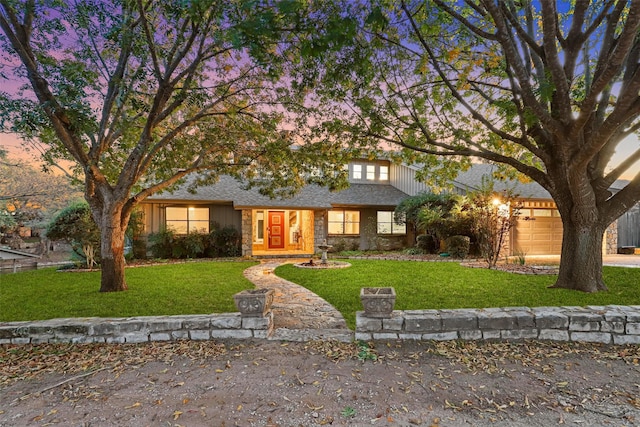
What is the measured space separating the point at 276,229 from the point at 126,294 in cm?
1166

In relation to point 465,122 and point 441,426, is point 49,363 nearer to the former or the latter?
point 441,426

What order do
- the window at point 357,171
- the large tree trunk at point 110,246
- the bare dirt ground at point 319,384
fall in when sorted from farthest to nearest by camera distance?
the window at point 357,171 < the large tree trunk at point 110,246 < the bare dirt ground at point 319,384

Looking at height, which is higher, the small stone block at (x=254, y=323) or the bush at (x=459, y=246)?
the bush at (x=459, y=246)

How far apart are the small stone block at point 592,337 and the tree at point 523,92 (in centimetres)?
263

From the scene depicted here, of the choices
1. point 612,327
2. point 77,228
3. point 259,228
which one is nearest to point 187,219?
point 77,228

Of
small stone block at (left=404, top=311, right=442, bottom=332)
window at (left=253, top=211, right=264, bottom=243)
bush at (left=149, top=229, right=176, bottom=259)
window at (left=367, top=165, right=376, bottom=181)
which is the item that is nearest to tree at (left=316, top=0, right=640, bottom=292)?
small stone block at (left=404, top=311, right=442, bottom=332)

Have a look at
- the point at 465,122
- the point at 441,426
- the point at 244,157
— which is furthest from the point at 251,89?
the point at 441,426

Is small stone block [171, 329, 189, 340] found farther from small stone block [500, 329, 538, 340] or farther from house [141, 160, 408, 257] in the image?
house [141, 160, 408, 257]

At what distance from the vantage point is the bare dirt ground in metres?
2.83

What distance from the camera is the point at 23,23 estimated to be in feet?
21.0

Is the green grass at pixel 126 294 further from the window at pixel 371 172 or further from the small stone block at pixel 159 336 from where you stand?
the window at pixel 371 172

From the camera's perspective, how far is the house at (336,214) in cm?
1478

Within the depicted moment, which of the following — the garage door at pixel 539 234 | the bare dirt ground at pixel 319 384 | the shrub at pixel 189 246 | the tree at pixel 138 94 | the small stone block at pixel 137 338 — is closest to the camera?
the bare dirt ground at pixel 319 384

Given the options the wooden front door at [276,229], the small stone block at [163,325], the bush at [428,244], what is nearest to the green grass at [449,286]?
the small stone block at [163,325]
